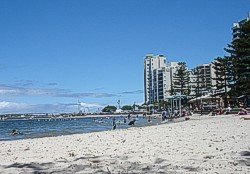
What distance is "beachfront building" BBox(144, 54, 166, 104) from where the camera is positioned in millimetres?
164750

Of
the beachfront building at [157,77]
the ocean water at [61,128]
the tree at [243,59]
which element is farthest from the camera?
the beachfront building at [157,77]

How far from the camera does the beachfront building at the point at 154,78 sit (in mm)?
164750

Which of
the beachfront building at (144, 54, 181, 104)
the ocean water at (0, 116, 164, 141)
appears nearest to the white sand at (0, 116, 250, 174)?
the ocean water at (0, 116, 164, 141)

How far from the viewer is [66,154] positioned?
1094 cm

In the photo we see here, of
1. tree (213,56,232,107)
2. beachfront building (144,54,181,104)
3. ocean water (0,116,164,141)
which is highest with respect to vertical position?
beachfront building (144,54,181,104)

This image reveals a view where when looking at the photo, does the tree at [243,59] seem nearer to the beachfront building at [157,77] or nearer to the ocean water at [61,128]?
the ocean water at [61,128]

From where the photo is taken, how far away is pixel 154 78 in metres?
175

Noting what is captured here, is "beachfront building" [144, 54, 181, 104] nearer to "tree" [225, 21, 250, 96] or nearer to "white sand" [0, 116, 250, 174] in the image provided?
"tree" [225, 21, 250, 96]

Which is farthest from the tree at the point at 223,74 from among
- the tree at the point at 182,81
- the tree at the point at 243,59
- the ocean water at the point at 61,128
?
the tree at the point at 182,81

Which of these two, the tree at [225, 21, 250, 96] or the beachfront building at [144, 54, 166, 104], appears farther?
the beachfront building at [144, 54, 166, 104]

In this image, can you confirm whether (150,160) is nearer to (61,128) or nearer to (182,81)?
(61,128)

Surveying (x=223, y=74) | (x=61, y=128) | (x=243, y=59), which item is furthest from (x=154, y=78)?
(x=243, y=59)

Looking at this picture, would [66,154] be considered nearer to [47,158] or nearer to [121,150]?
[47,158]

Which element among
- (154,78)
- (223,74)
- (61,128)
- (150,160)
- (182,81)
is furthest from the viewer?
(154,78)
